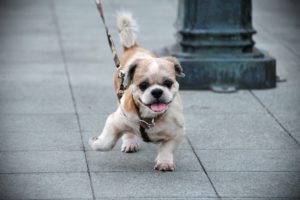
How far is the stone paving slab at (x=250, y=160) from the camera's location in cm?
639

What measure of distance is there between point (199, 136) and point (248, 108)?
45.7 inches

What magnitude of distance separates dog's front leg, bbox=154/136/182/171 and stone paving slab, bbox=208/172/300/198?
0.34 m

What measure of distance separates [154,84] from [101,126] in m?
1.77

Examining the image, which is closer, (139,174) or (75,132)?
(139,174)

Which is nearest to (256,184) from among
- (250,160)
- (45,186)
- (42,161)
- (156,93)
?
(250,160)

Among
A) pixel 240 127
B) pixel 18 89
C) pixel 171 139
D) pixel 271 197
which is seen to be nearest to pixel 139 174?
pixel 171 139

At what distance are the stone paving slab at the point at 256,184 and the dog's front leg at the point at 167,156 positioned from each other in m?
0.34

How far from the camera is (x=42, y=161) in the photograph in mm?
6402

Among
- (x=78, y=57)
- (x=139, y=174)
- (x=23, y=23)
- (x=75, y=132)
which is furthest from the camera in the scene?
(x=23, y=23)

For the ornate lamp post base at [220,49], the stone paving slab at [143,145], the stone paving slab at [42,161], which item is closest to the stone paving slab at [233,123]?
the stone paving slab at [143,145]

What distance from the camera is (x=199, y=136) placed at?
7262 millimetres

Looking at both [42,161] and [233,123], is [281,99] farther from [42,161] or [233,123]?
[42,161]

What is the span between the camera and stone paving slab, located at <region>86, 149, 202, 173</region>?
6.35 meters

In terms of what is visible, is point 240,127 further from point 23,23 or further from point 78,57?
point 23,23
